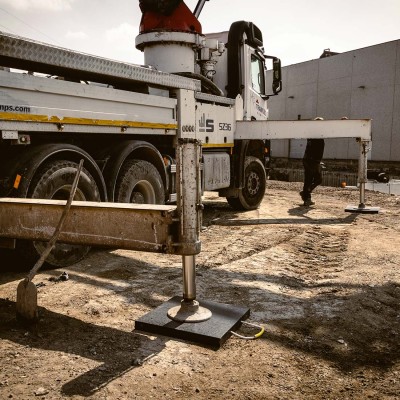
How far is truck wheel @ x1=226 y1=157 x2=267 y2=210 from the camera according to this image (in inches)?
340

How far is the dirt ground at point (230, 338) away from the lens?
2.41 metres

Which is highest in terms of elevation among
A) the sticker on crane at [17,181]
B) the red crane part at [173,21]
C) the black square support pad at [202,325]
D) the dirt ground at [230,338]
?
the red crane part at [173,21]

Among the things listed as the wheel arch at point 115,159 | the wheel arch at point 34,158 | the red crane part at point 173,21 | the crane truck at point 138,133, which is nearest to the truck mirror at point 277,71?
the crane truck at point 138,133

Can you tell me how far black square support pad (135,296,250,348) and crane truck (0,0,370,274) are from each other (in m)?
0.47

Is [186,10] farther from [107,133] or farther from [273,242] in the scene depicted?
[273,242]

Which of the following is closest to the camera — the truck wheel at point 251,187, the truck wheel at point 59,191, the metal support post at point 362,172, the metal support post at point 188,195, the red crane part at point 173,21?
the metal support post at point 188,195

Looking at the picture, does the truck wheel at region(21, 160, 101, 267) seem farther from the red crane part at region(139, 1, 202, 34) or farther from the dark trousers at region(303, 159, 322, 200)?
the dark trousers at region(303, 159, 322, 200)

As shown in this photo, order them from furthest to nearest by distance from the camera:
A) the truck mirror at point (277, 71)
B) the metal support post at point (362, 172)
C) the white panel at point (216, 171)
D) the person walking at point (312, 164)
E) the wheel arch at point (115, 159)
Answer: the person walking at point (312, 164) → the truck mirror at point (277, 71) → the metal support post at point (362, 172) → the white panel at point (216, 171) → the wheel arch at point (115, 159)

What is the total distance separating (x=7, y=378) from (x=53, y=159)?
95.9 inches

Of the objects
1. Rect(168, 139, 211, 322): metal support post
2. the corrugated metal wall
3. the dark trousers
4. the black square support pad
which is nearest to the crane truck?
Rect(168, 139, 211, 322): metal support post

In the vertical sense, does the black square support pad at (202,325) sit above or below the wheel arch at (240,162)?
below

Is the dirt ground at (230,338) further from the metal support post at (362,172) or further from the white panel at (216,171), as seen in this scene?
the metal support post at (362,172)

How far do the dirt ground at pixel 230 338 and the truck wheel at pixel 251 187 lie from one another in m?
2.82

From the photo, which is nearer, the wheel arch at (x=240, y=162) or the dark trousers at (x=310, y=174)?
the wheel arch at (x=240, y=162)
